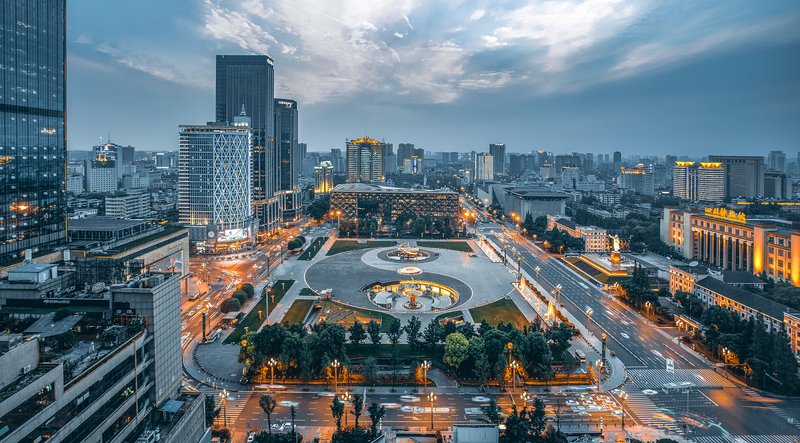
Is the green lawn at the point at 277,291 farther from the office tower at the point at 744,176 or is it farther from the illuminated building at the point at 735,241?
the office tower at the point at 744,176

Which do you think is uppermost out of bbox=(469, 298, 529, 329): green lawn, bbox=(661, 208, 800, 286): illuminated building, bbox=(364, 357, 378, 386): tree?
bbox=(661, 208, 800, 286): illuminated building

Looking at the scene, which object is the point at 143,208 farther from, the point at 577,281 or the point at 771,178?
the point at 771,178

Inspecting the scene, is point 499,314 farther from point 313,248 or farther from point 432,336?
point 313,248

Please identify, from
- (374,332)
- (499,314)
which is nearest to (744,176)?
(499,314)

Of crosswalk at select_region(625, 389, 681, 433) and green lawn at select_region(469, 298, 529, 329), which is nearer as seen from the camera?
crosswalk at select_region(625, 389, 681, 433)

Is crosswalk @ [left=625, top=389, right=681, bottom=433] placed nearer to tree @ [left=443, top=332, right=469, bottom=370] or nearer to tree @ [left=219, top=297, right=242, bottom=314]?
tree @ [left=443, top=332, right=469, bottom=370]

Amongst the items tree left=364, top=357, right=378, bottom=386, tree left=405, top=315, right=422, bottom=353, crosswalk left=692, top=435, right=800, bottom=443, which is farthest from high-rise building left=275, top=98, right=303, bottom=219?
crosswalk left=692, top=435, right=800, bottom=443
